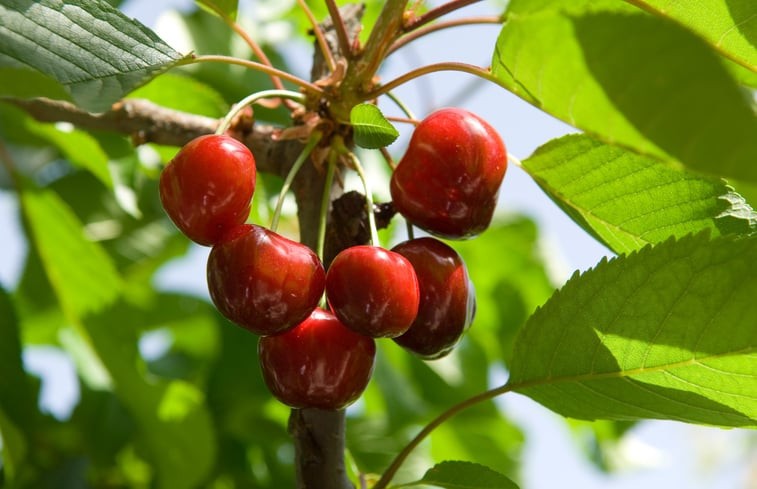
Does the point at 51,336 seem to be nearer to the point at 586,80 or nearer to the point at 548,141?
the point at 548,141

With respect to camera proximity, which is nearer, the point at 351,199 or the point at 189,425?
the point at 351,199

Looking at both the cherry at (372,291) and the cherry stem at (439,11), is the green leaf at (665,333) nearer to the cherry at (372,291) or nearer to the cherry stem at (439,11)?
the cherry at (372,291)

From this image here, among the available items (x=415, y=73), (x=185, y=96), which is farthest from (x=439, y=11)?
(x=185, y=96)

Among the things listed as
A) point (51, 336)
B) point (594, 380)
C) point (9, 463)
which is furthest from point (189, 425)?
point (594, 380)

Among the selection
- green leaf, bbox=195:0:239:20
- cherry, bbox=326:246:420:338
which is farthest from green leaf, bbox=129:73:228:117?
cherry, bbox=326:246:420:338

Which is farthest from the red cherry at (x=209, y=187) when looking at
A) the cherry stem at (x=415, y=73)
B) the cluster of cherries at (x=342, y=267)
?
the cherry stem at (x=415, y=73)

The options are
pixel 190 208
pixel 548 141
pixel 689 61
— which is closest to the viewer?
pixel 689 61

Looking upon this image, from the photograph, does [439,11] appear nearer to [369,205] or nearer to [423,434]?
[369,205]
